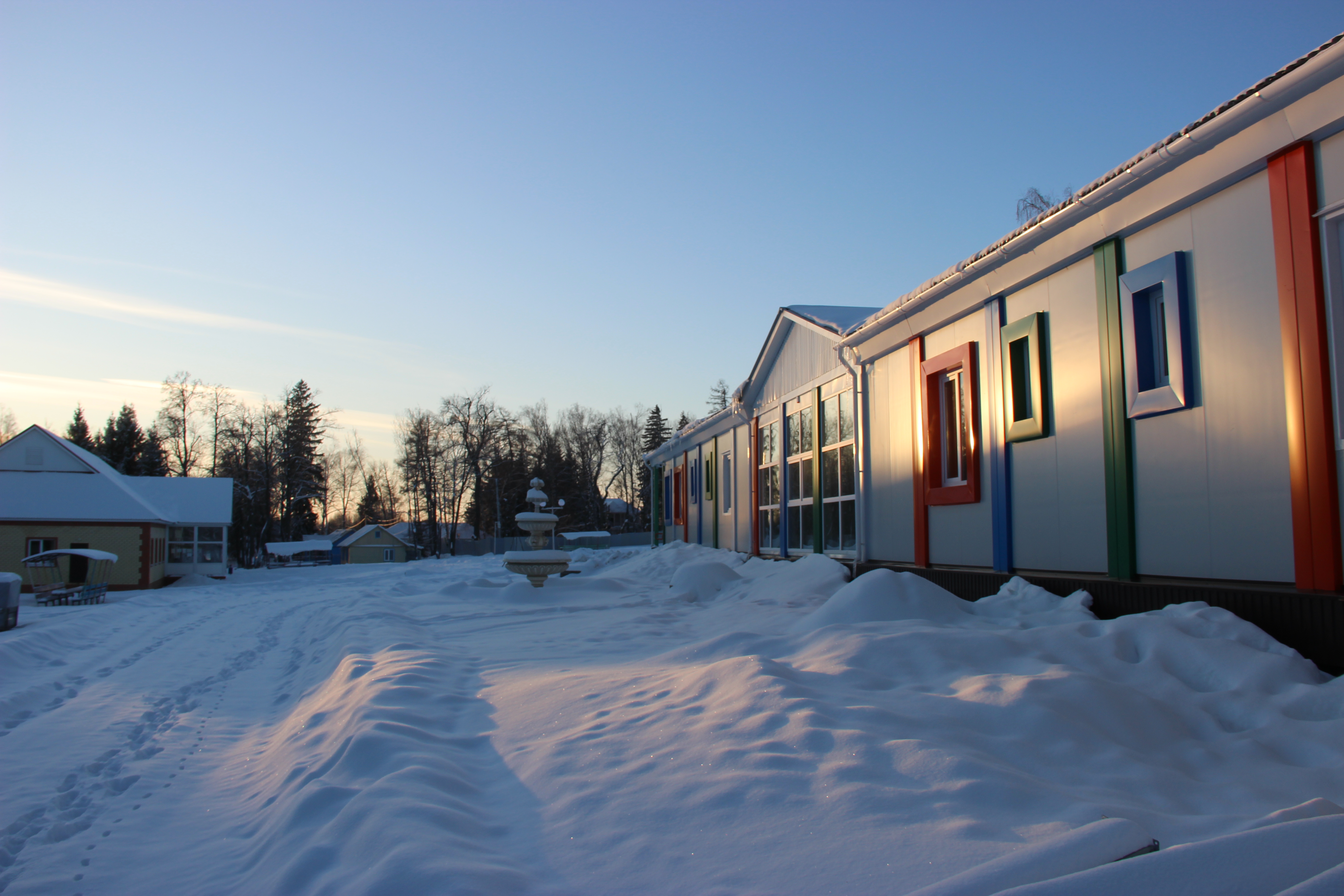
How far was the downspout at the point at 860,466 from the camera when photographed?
34.9ft

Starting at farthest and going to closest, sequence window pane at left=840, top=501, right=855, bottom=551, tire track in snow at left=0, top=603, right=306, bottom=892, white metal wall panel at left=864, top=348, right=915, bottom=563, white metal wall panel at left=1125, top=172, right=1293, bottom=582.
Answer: window pane at left=840, top=501, right=855, bottom=551 → white metal wall panel at left=864, top=348, right=915, bottom=563 → white metal wall panel at left=1125, top=172, right=1293, bottom=582 → tire track in snow at left=0, top=603, right=306, bottom=892

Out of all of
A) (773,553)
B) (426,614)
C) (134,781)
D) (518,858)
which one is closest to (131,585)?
(426,614)

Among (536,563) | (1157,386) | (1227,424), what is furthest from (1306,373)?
(536,563)

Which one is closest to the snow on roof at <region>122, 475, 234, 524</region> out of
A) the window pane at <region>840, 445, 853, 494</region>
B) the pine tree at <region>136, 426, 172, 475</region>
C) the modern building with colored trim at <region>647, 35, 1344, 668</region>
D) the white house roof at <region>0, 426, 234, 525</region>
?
the white house roof at <region>0, 426, 234, 525</region>

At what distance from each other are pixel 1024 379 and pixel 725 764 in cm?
551

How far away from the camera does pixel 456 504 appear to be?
5241 cm

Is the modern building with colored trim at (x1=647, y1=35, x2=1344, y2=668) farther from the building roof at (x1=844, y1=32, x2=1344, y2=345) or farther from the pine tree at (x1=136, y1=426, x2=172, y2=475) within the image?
the pine tree at (x1=136, y1=426, x2=172, y2=475)

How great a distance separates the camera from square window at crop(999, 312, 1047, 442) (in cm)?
702

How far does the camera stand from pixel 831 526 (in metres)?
11.9

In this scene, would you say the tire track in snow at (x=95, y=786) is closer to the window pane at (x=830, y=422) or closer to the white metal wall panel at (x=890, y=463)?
the white metal wall panel at (x=890, y=463)

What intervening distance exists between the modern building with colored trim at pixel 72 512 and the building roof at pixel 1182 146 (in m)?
30.7

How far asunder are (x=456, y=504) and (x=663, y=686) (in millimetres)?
49414

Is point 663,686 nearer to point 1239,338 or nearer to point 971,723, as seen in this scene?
point 971,723

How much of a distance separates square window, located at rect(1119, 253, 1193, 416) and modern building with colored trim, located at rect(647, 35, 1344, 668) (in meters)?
0.01
